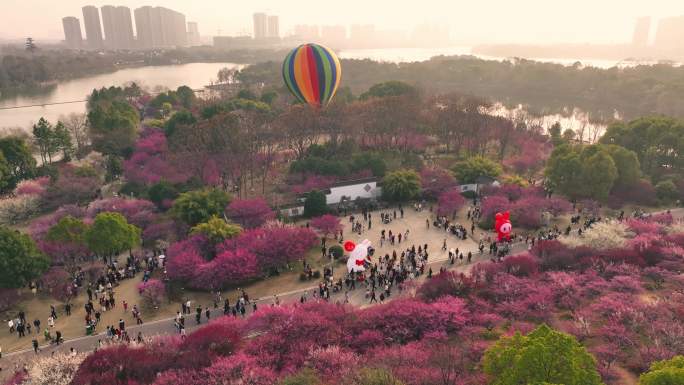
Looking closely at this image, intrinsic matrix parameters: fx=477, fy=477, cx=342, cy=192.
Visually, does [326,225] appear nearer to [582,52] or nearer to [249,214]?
[249,214]

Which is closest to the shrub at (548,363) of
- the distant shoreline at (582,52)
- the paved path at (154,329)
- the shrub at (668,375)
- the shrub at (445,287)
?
the shrub at (668,375)

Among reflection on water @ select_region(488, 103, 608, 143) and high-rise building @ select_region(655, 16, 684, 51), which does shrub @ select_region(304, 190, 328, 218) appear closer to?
reflection on water @ select_region(488, 103, 608, 143)

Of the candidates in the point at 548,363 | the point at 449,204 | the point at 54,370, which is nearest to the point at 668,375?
the point at 548,363

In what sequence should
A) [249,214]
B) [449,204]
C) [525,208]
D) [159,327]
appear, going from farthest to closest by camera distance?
[449,204]
[525,208]
[249,214]
[159,327]

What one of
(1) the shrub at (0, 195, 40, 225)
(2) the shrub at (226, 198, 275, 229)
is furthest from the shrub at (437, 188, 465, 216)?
(1) the shrub at (0, 195, 40, 225)

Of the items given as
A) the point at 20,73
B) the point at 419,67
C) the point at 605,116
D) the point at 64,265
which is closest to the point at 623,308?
the point at 64,265

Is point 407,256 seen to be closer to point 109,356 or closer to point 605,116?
point 109,356
